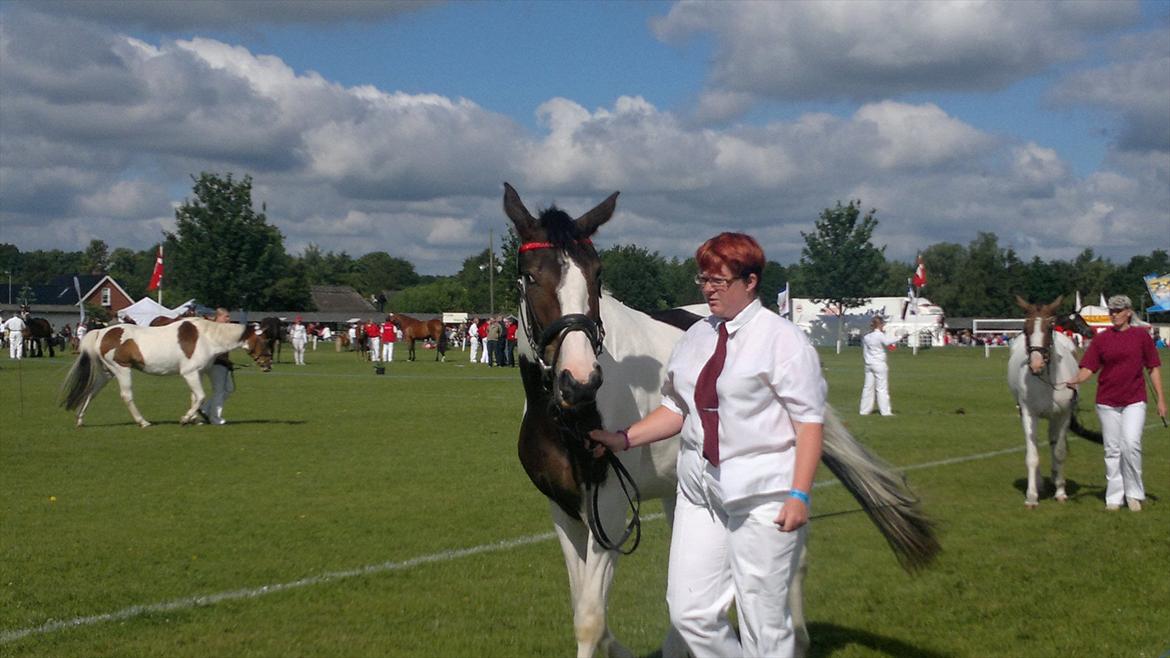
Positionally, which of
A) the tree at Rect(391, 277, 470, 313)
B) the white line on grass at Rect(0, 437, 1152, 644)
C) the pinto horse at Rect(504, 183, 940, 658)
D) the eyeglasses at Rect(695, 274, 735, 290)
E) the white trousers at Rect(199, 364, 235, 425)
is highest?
the tree at Rect(391, 277, 470, 313)

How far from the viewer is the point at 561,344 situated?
473 centimetres

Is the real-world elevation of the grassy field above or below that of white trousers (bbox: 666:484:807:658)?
below

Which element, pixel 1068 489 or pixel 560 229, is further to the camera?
pixel 1068 489

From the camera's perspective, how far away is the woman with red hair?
4.11 m

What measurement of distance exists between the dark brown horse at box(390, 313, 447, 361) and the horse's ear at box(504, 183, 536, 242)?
1765 inches

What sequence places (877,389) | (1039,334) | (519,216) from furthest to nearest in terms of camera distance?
(877,389)
(1039,334)
(519,216)

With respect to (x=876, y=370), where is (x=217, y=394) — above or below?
below

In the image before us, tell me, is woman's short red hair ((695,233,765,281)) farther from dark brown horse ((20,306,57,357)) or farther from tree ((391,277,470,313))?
tree ((391,277,470,313))

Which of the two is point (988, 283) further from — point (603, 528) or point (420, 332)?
point (603, 528)

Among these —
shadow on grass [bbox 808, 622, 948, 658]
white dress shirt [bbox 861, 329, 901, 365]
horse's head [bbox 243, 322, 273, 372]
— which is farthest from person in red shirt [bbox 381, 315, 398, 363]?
shadow on grass [bbox 808, 622, 948, 658]

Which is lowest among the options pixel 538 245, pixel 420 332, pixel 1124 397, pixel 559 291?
pixel 1124 397

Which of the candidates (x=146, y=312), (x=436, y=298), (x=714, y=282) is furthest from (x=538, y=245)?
(x=436, y=298)

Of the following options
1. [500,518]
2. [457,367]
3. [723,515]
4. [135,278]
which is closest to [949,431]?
[500,518]

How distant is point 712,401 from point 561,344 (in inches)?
28.0
